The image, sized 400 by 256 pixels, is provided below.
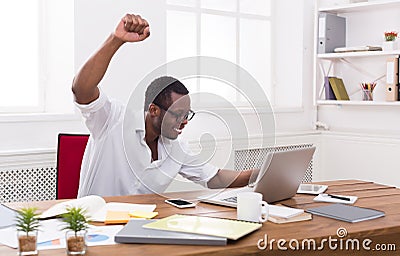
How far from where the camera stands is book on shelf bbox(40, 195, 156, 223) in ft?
6.09

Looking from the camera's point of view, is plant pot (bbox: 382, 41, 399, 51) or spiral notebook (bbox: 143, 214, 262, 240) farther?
plant pot (bbox: 382, 41, 399, 51)

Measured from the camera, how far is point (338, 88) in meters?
4.16

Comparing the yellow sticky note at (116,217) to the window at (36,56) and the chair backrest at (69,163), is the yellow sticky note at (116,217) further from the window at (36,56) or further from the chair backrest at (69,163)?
the window at (36,56)

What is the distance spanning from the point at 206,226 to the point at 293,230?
0.85 ft

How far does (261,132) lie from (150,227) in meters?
2.50

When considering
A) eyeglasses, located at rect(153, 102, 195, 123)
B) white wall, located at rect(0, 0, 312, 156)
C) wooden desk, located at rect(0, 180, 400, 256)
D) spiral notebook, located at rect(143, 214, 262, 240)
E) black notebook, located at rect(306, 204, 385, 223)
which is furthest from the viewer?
white wall, located at rect(0, 0, 312, 156)

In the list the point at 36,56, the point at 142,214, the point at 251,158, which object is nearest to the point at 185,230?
the point at 142,214

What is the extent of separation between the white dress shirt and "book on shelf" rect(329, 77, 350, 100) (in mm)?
1922

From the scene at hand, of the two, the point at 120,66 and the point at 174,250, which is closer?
the point at 174,250

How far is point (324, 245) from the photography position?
5.60 feet

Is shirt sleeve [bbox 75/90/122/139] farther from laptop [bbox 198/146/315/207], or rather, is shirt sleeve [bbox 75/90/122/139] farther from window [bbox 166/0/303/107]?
window [bbox 166/0/303/107]

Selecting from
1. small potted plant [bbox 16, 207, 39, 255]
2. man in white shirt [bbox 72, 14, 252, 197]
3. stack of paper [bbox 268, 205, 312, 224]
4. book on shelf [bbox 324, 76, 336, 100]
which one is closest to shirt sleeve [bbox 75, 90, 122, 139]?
man in white shirt [bbox 72, 14, 252, 197]

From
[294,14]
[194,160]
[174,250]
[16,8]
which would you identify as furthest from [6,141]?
[294,14]

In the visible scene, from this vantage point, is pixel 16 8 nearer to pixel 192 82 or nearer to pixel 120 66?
pixel 120 66
